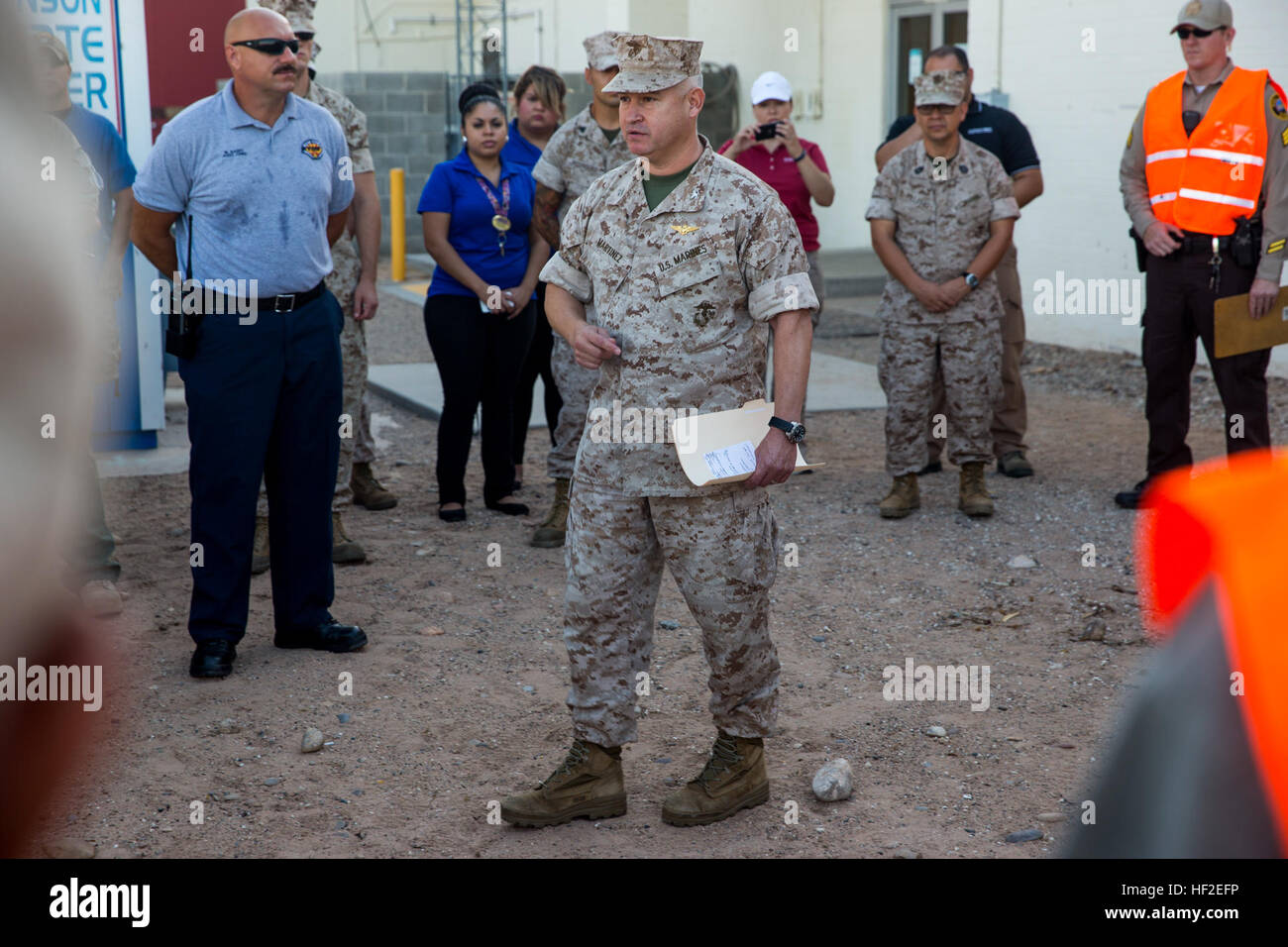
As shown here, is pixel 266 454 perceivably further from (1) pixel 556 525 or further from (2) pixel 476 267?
(2) pixel 476 267

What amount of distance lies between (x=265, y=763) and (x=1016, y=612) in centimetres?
291

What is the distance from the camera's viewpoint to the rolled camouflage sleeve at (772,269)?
3516 millimetres

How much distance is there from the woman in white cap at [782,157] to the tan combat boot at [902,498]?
3.39ft

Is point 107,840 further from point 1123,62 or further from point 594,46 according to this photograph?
point 1123,62

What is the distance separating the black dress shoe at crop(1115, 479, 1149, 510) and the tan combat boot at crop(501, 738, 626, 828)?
398 centimetres

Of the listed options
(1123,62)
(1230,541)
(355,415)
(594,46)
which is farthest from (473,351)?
(1123,62)

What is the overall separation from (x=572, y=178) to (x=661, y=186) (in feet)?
9.22

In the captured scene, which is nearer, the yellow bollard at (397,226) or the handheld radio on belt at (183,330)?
the handheld radio on belt at (183,330)

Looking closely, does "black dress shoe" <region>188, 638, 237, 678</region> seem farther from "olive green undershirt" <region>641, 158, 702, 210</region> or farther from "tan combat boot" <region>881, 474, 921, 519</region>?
"tan combat boot" <region>881, 474, 921, 519</region>

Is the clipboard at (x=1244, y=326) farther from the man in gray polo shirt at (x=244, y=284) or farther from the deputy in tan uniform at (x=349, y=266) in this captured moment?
the man in gray polo shirt at (x=244, y=284)

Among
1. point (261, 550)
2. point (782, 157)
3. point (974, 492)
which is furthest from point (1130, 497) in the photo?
point (261, 550)

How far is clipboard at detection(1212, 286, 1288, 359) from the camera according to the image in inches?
245

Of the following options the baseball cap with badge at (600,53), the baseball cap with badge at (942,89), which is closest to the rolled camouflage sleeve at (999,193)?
the baseball cap with badge at (942,89)

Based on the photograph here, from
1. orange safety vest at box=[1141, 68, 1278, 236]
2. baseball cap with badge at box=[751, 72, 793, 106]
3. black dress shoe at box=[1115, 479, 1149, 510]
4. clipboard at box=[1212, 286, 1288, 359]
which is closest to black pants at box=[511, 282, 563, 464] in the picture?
baseball cap with badge at box=[751, 72, 793, 106]
